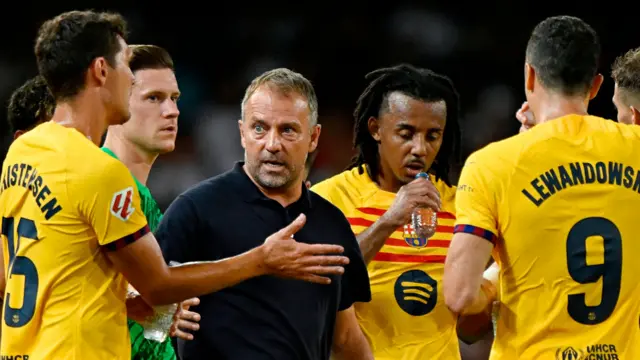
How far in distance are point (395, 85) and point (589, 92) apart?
4.77 feet

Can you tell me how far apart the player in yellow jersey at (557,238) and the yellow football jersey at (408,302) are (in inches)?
40.8

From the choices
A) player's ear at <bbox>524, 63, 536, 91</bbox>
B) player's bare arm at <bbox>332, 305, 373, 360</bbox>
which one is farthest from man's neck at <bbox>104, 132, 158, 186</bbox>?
player's ear at <bbox>524, 63, 536, 91</bbox>

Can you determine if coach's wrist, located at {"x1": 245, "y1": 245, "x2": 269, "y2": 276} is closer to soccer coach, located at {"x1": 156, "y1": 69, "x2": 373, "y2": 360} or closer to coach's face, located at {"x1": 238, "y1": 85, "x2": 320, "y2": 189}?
soccer coach, located at {"x1": 156, "y1": 69, "x2": 373, "y2": 360}

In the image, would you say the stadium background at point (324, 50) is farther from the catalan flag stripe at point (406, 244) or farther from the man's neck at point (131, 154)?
the catalan flag stripe at point (406, 244)

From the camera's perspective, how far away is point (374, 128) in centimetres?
518

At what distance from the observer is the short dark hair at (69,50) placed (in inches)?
142

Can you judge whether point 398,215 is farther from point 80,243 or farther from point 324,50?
point 324,50

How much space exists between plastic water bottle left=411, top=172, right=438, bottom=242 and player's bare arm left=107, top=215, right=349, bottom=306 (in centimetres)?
119

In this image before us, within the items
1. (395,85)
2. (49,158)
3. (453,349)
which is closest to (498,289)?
(453,349)

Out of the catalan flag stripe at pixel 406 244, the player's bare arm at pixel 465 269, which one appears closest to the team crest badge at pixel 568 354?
the player's bare arm at pixel 465 269

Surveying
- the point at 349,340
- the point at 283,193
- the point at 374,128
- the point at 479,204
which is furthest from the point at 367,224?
the point at 479,204

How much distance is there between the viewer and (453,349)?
4.83 meters

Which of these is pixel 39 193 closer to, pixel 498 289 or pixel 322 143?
pixel 498 289

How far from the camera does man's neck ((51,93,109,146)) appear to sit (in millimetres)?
3631
